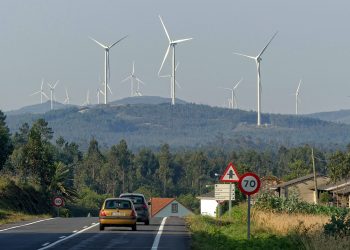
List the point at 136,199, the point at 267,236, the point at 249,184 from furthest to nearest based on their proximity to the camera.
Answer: the point at 136,199 < the point at 267,236 < the point at 249,184

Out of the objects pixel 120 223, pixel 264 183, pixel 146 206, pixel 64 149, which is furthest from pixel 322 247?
pixel 64 149

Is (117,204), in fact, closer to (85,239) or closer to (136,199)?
(136,199)

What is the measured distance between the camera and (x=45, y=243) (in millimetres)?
30578

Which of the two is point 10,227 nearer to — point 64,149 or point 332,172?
point 332,172

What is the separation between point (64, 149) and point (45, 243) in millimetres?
153905

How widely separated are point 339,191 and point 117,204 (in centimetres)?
4774

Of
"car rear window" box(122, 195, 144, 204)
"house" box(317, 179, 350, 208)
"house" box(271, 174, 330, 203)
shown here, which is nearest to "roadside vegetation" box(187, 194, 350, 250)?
"car rear window" box(122, 195, 144, 204)

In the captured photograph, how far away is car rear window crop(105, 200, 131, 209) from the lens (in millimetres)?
40875

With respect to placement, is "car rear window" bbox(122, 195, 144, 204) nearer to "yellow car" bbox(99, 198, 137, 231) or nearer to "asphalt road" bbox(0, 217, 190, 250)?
"asphalt road" bbox(0, 217, 190, 250)

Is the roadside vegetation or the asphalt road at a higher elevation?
the roadside vegetation

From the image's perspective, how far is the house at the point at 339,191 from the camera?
8331 centimetres

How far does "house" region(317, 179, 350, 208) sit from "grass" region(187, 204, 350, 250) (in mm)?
38356

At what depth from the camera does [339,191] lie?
85875 mm

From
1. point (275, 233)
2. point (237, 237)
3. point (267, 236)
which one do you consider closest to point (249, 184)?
point (267, 236)
